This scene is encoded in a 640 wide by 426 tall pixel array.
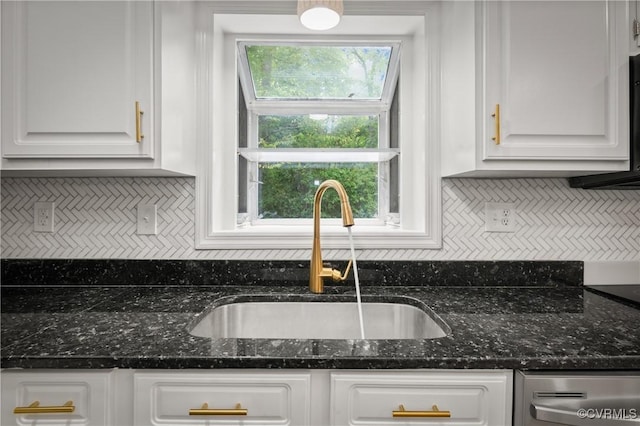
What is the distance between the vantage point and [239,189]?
67.0 inches

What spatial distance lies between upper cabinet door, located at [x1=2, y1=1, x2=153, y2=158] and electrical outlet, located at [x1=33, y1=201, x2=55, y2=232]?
1.26ft

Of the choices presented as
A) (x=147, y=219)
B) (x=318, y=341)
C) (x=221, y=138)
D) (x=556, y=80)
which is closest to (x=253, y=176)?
(x=221, y=138)

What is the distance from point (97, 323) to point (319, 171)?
3.55ft

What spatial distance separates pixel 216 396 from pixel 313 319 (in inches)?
22.0

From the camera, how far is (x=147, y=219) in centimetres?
146

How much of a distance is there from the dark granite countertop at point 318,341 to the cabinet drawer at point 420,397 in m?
0.04

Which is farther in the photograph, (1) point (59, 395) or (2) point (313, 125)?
(2) point (313, 125)

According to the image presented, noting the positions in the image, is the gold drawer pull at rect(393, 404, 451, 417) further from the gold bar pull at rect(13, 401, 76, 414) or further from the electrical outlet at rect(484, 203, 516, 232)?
the electrical outlet at rect(484, 203, 516, 232)

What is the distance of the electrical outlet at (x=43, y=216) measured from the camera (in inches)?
57.4

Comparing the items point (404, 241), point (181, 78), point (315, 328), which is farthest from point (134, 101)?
point (404, 241)

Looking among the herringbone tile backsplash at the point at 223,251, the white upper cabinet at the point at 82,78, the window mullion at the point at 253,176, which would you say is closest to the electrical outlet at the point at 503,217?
the herringbone tile backsplash at the point at 223,251

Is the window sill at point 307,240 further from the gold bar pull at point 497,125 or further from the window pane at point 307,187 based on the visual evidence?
the gold bar pull at point 497,125

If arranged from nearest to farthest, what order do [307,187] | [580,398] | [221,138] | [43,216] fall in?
[580,398], [43,216], [221,138], [307,187]

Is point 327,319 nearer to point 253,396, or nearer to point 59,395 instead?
point 253,396
